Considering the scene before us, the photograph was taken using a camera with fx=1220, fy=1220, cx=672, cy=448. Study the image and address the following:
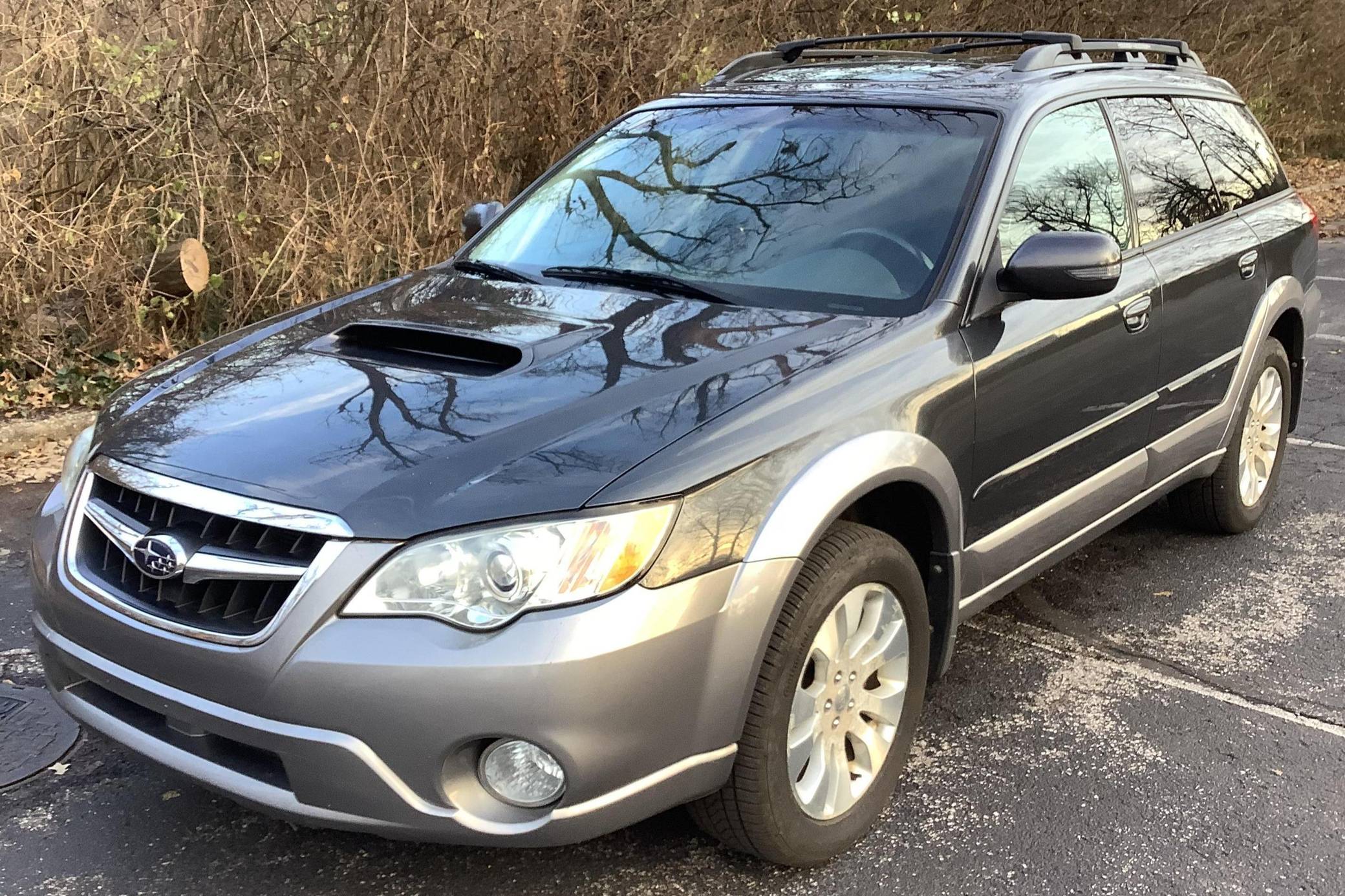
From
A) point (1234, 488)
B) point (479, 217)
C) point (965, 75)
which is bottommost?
point (1234, 488)

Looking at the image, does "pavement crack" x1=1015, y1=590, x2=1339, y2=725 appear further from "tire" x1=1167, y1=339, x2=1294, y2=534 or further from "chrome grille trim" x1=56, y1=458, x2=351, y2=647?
"chrome grille trim" x1=56, y1=458, x2=351, y2=647

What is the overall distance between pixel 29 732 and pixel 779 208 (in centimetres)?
255

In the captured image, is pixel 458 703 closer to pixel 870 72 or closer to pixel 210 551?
pixel 210 551

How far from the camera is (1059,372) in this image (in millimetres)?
3393

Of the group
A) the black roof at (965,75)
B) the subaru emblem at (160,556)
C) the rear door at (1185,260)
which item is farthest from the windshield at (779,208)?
the subaru emblem at (160,556)

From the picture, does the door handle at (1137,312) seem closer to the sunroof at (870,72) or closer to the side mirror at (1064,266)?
the side mirror at (1064,266)

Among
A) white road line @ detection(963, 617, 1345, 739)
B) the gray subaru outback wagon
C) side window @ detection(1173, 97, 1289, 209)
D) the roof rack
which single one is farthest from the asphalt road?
the roof rack

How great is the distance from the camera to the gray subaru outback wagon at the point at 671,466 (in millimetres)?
2254

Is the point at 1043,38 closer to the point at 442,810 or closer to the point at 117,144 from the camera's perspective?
the point at 442,810

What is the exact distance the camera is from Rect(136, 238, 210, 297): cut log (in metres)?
7.07

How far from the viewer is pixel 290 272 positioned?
741 centimetres

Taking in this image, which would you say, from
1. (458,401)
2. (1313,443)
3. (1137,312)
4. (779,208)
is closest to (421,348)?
(458,401)

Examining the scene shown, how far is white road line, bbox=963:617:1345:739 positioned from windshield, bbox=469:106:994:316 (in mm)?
1473

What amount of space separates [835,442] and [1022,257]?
841 mm
